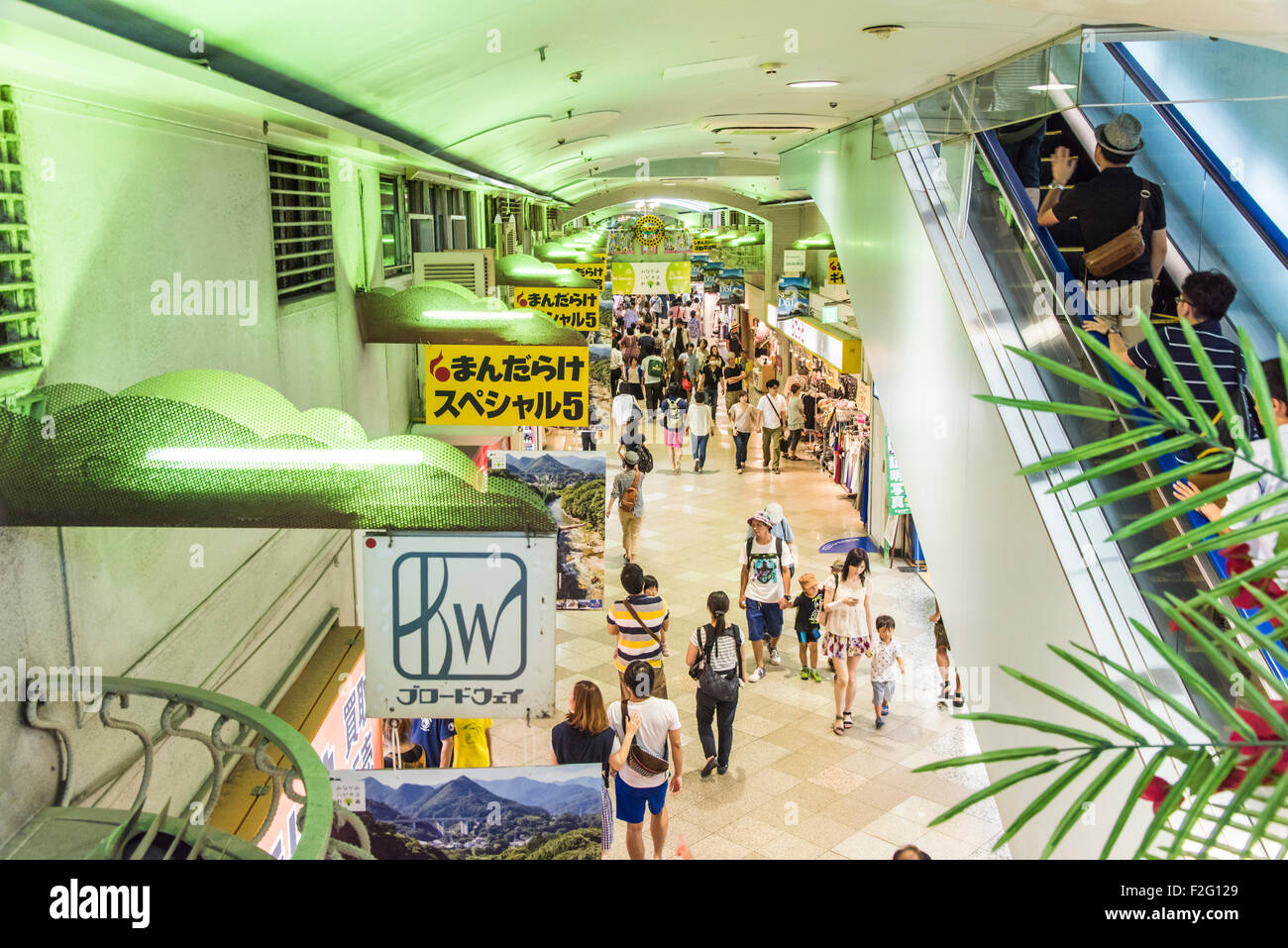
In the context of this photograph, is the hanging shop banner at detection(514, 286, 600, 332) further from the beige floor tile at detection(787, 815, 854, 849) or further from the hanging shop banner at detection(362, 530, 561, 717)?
the hanging shop banner at detection(362, 530, 561, 717)

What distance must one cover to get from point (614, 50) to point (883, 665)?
5.05m

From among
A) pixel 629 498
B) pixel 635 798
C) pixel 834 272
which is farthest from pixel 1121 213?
pixel 834 272

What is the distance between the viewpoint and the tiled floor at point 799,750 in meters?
7.00

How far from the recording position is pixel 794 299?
69.1 ft

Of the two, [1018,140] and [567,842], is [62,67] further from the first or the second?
[1018,140]

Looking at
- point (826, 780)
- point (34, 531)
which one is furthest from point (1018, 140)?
point (34, 531)

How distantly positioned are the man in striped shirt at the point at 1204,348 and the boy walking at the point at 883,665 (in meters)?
3.49

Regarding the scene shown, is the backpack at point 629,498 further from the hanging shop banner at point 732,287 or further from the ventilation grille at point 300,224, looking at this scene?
the hanging shop banner at point 732,287

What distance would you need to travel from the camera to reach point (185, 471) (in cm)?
315

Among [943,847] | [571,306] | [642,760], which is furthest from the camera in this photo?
[571,306]

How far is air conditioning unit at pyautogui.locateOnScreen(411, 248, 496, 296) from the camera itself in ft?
34.5

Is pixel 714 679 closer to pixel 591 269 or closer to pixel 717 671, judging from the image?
pixel 717 671

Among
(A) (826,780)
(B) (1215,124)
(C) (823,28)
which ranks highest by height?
(C) (823,28)
